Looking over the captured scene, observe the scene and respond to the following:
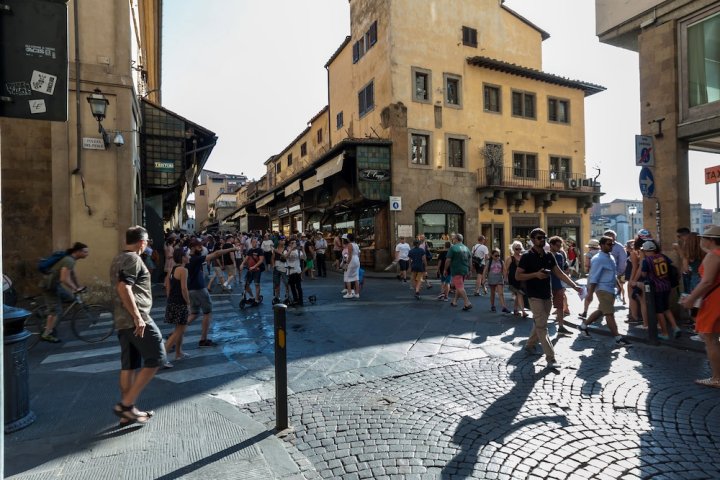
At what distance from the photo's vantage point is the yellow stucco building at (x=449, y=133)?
65.7 feet

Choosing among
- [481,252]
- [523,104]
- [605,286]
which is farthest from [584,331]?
[523,104]

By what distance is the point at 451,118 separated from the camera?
21344mm

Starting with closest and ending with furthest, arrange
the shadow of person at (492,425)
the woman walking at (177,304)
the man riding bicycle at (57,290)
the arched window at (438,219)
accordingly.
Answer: the shadow of person at (492,425) → the woman walking at (177,304) → the man riding bicycle at (57,290) → the arched window at (438,219)

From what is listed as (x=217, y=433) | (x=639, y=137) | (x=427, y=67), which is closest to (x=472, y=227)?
(x=427, y=67)

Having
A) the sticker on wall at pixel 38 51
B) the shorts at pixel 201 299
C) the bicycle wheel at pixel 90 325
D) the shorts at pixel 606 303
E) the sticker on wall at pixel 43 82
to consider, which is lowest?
the bicycle wheel at pixel 90 325

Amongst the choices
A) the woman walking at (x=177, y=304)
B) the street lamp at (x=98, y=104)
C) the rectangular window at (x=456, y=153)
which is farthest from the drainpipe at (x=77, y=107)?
the rectangular window at (x=456, y=153)

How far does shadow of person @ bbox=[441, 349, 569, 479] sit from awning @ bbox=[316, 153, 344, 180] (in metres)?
15.0

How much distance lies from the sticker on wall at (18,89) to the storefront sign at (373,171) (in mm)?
16782

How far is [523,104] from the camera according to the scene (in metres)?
23.4

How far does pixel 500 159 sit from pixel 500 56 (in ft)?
19.3

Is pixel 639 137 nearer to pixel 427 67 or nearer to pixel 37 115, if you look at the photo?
pixel 37 115

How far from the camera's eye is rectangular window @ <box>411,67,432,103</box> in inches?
807

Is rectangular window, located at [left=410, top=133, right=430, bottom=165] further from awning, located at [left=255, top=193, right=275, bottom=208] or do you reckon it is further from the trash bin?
the trash bin

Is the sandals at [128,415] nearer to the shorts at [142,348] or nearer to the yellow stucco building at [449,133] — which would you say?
the shorts at [142,348]
